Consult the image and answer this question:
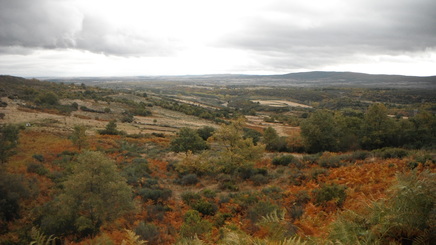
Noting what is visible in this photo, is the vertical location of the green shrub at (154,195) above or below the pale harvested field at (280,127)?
above

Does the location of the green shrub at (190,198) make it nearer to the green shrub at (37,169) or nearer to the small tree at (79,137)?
the green shrub at (37,169)

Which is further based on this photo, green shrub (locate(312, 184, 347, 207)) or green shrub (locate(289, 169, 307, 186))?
green shrub (locate(289, 169, 307, 186))

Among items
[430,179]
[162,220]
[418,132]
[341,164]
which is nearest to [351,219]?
[430,179]

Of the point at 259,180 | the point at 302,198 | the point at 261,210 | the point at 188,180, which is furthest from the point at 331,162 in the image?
the point at 188,180

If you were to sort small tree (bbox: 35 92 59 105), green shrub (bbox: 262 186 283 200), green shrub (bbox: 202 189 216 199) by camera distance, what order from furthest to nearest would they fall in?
small tree (bbox: 35 92 59 105)
green shrub (bbox: 202 189 216 199)
green shrub (bbox: 262 186 283 200)

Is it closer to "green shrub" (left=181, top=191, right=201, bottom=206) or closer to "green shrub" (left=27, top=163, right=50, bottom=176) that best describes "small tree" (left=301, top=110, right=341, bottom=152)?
"green shrub" (left=181, top=191, right=201, bottom=206)

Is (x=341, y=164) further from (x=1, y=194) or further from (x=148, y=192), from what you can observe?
(x=1, y=194)

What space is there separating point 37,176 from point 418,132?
39611 mm

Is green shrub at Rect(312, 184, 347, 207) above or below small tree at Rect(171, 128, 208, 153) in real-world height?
above

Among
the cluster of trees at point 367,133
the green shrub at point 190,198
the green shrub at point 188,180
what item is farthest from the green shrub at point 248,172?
the cluster of trees at point 367,133

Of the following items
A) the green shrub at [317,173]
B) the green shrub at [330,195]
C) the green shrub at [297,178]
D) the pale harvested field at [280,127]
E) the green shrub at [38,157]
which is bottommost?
the pale harvested field at [280,127]

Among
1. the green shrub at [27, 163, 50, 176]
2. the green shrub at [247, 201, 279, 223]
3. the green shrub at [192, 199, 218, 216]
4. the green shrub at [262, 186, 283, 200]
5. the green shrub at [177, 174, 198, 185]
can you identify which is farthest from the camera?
the green shrub at [177, 174, 198, 185]

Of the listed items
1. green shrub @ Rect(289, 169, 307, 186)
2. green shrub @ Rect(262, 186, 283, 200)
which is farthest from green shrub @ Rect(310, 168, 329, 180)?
green shrub @ Rect(262, 186, 283, 200)

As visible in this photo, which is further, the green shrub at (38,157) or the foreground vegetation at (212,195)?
the green shrub at (38,157)
